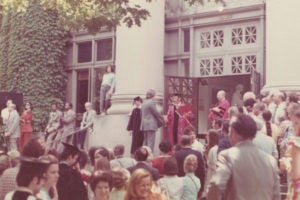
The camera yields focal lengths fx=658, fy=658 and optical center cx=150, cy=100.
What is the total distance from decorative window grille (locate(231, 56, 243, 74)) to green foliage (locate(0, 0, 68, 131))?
7436 mm

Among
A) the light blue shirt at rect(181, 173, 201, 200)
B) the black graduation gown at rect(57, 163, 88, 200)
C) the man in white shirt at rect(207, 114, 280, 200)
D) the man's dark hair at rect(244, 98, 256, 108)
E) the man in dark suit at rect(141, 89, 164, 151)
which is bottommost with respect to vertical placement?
the light blue shirt at rect(181, 173, 201, 200)

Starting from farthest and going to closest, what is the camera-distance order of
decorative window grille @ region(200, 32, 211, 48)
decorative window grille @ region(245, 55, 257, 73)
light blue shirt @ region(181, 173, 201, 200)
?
decorative window grille @ region(200, 32, 211, 48), decorative window grille @ region(245, 55, 257, 73), light blue shirt @ region(181, 173, 201, 200)

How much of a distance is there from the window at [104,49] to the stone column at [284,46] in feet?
27.2

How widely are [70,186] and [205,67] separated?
1472cm

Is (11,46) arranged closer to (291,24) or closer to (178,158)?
(291,24)

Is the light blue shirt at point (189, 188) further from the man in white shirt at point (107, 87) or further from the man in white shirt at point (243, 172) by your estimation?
the man in white shirt at point (107, 87)

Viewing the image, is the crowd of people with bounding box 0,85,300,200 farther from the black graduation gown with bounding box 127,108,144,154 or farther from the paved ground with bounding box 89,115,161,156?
the paved ground with bounding box 89,115,161,156

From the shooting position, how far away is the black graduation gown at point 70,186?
7090 millimetres

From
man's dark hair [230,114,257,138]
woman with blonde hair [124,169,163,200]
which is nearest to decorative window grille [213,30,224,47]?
woman with blonde hair [124,169,163,200]

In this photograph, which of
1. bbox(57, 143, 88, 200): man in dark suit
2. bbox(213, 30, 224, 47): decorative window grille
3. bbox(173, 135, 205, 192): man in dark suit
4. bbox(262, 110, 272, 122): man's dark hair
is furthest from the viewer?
bbox(213, 30, 224, 47): decorative window grille

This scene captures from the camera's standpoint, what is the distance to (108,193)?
22.4 ft

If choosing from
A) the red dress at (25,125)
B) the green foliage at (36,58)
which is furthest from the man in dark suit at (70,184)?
the green foliage at (36,58)

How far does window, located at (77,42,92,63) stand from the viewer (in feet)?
82.6

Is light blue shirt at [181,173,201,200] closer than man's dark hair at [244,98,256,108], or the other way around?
light blue shirt at [181,173,201,200]
